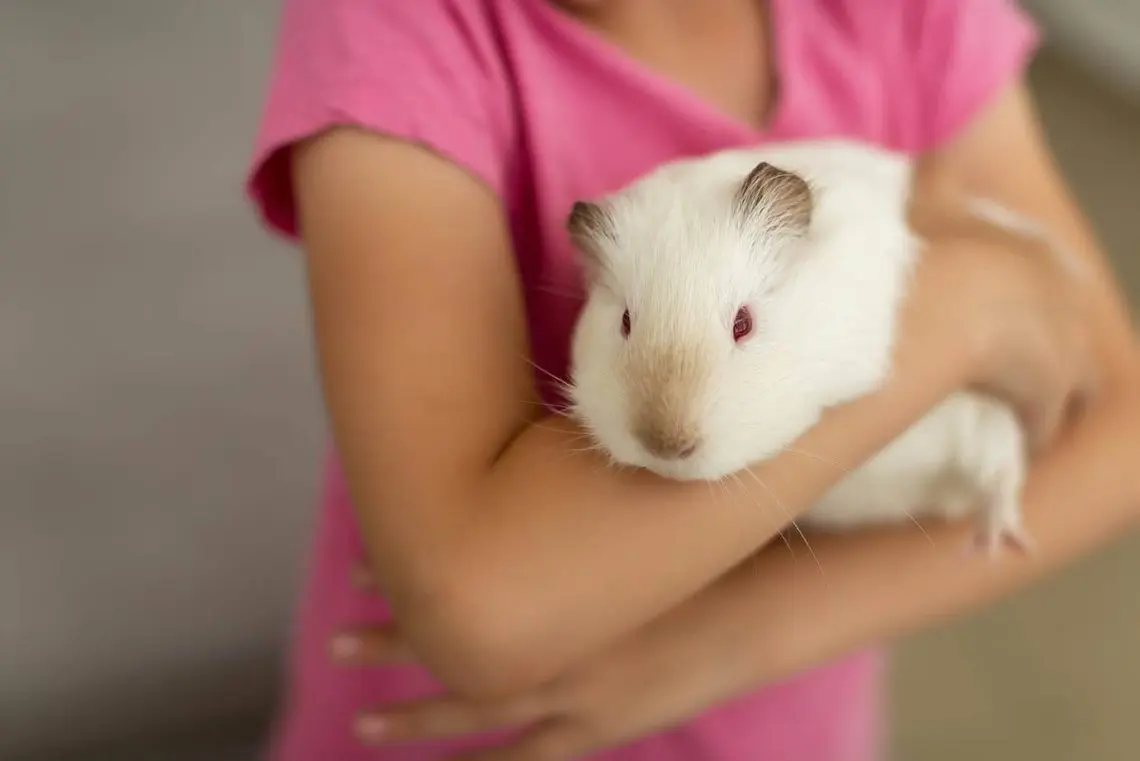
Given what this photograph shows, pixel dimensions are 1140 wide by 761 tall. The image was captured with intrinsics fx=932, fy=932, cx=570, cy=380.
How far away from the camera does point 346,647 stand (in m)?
0.57

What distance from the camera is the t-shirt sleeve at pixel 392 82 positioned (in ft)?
1.62

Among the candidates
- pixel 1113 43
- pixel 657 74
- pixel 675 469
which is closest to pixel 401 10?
pixel 657 74

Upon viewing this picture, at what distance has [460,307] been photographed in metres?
0.48

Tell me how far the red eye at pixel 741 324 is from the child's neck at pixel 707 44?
A: 20 cm

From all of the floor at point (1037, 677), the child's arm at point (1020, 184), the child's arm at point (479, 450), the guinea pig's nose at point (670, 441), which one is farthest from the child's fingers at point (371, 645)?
the floor at point (1037, 677)

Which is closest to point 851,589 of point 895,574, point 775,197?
point 895,574

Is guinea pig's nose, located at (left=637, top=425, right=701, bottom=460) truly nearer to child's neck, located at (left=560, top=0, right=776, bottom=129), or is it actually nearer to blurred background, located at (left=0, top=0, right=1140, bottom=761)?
child's neck, located at (left=560, top=0, right=776, bottom=129)

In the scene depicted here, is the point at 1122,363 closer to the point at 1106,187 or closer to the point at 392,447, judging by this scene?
the point at 392,447

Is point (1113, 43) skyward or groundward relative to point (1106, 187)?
skyward

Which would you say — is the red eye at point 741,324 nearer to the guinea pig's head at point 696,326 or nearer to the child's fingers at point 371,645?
the guinea pig's head at point 696,326

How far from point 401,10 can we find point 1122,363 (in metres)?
0.53

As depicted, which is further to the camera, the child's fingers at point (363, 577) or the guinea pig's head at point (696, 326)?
the child's fingers at point (363, 577)

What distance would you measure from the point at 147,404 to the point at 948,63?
0.87 meters

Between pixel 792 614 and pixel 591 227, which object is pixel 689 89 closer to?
pixel 591 227
